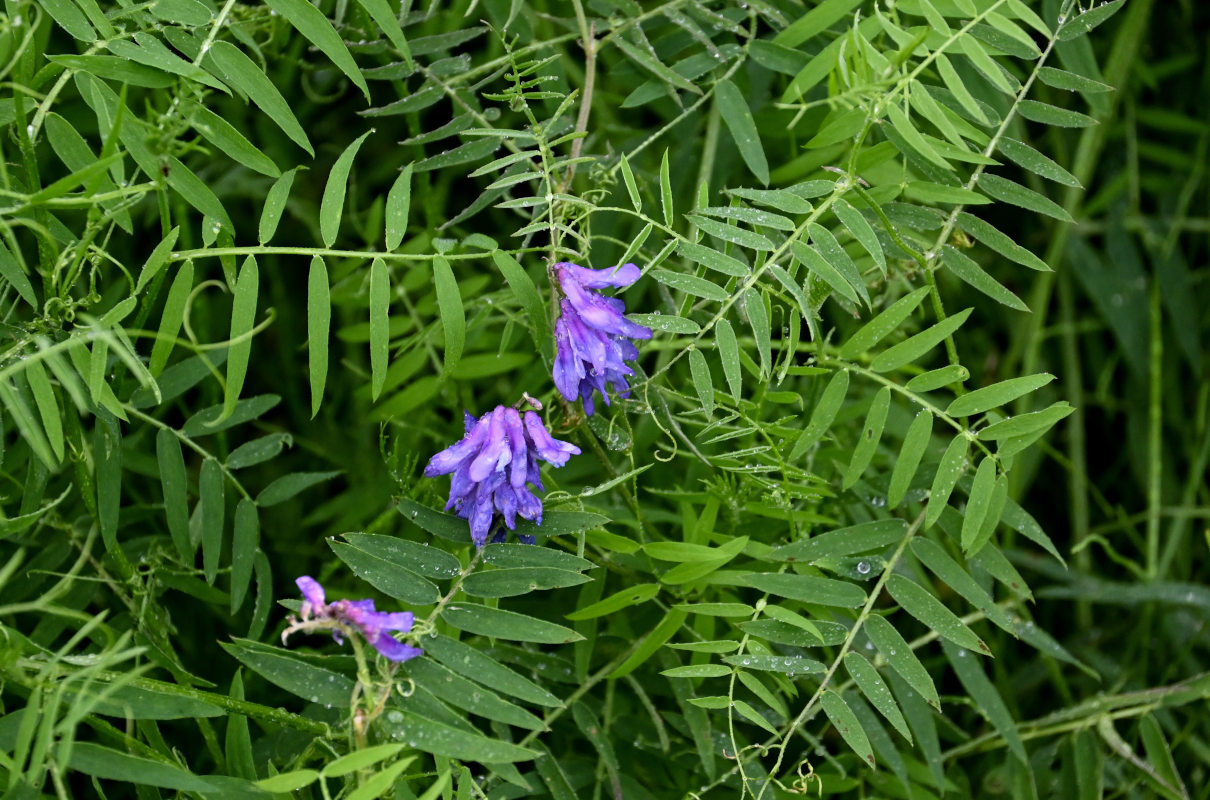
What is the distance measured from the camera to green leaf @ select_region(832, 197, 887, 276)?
3.18 feet

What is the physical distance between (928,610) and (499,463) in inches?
16.7

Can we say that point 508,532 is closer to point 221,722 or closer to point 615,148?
point 221,722

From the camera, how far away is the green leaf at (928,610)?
1026 millimetres

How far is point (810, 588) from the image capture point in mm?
1028

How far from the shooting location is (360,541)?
942mm

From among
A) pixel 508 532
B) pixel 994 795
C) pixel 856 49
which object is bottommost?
pixel 994 795

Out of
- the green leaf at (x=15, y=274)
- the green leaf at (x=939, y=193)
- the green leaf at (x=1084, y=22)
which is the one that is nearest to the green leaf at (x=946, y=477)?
the green leaf at (x=939, y=193)

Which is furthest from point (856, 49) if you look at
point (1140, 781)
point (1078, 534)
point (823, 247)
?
point (1078, 534)

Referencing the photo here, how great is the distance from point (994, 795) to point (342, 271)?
38.6 inches

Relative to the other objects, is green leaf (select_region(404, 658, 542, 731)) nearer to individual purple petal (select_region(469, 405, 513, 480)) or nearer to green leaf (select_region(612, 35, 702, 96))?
individual purple petal (select_region(469, 405, 513, 480))

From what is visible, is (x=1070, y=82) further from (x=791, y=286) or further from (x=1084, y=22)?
(x=791, y=286)

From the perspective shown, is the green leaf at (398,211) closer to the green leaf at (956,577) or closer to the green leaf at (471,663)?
the green leaf at (471,663)

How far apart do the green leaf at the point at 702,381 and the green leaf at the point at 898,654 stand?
0.84ft

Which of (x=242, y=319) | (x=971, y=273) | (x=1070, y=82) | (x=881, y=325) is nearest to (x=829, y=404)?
(x=881, y=325)
